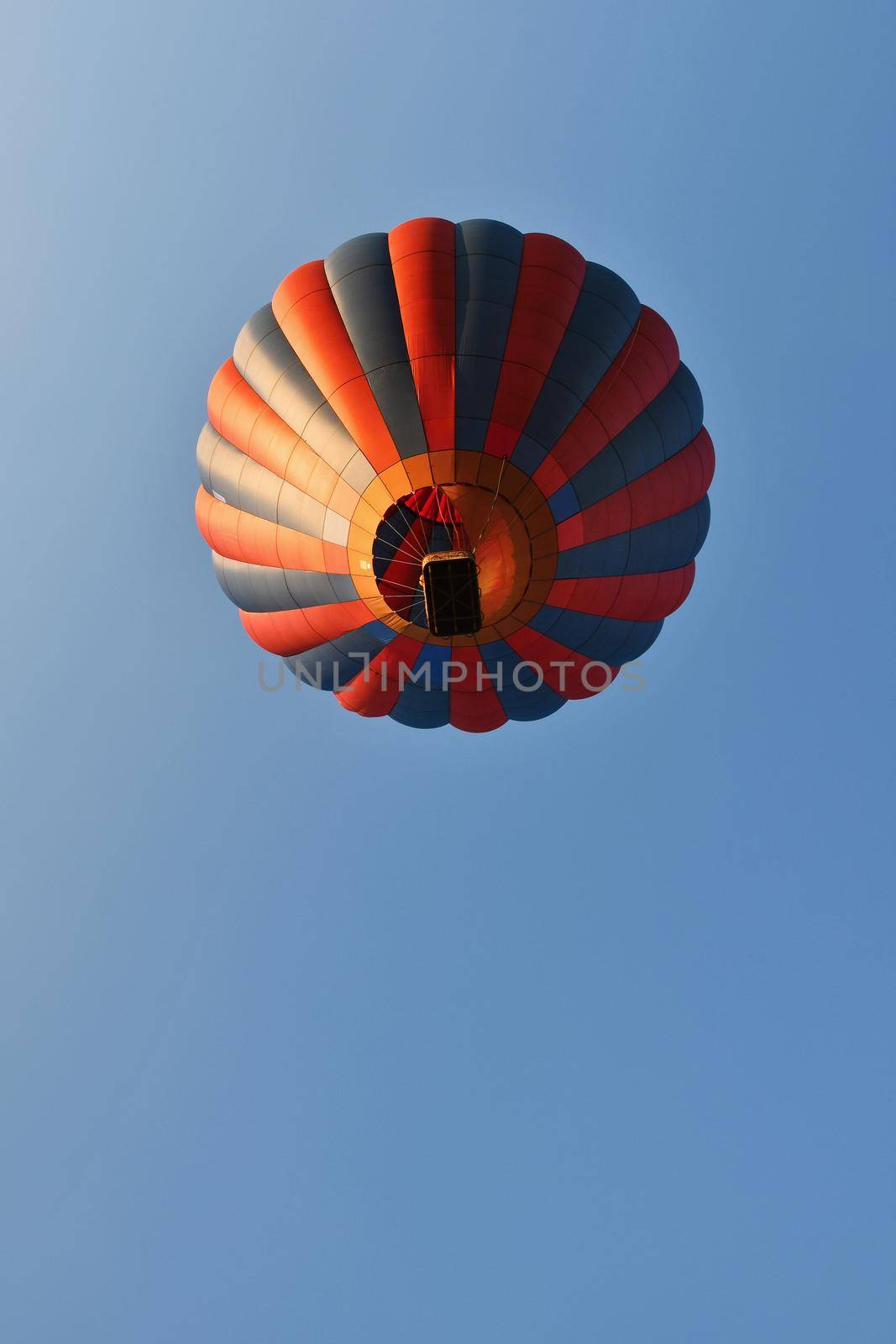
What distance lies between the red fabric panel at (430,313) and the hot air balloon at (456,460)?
23 mm

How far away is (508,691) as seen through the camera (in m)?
12.5

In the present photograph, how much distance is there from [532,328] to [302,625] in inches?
196

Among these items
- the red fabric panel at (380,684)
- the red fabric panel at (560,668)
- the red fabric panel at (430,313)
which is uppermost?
the red fabric panel at (430,313)

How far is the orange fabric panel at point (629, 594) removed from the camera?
1135 cm

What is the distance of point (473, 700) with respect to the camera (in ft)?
42.0

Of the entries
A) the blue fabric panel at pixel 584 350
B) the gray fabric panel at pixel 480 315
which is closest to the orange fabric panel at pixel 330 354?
the gray fabric panel at pixel 480 315

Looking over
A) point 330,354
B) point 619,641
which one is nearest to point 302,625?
point 330,354

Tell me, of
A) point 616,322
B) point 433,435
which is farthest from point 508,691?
point 616,322

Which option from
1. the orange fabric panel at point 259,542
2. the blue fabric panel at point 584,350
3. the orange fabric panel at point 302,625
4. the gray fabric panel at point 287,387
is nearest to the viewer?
the blue fabric panel at point 584,350

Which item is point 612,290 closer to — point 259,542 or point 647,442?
point 647,442

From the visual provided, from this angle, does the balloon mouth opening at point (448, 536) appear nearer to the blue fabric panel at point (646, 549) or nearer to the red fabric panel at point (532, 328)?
the red fabric panel at point (532, 328)

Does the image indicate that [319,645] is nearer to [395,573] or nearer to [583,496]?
[395,573]

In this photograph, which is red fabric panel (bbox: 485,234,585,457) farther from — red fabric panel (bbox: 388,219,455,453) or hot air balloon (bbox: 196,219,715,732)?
red fabric panel (bbox: 388,219,455,453)

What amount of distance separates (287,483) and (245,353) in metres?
2.05
